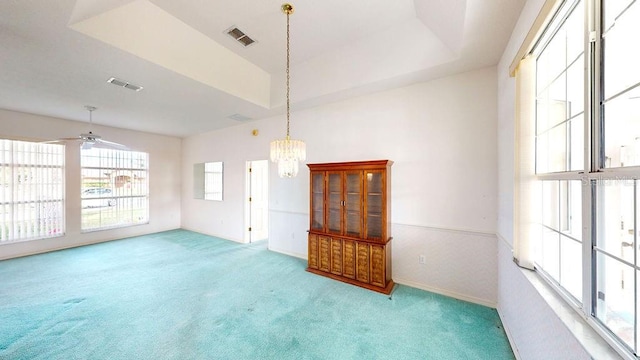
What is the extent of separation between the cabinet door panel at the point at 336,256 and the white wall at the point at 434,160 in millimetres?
833

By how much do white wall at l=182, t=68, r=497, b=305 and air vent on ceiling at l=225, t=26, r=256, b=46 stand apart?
60.9 inches

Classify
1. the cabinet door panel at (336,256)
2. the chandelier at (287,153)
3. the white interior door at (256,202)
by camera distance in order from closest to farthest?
the chandelier at (287,153), the cabinet door panel at (336,256), the white interior door at (256,202)

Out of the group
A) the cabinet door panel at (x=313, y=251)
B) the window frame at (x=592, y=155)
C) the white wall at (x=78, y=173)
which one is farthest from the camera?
the white wall at (x=78, y=173)

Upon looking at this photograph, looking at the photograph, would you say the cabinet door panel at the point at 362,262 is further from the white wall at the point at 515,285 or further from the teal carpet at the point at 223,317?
the white wall at the point at 515,285

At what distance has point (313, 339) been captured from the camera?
221 centimetres

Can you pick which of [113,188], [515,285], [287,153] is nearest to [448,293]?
[515,285]

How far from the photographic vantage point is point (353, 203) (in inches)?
137

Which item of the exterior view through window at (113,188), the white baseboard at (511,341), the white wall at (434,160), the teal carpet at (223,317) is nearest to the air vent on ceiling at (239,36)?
the white wall at (434,160)

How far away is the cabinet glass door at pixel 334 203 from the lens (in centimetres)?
358

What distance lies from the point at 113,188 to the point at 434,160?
307 inches

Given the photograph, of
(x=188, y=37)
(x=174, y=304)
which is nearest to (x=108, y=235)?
(x=174, y=304)

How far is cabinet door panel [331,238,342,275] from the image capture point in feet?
11.5

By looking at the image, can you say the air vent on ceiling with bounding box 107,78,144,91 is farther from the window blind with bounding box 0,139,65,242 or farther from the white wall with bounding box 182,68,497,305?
the window blind with bounding box 0,139,65,242

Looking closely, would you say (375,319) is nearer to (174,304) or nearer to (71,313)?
(174,304)
